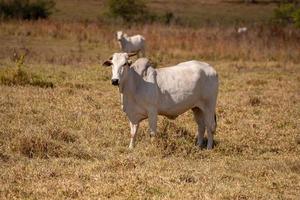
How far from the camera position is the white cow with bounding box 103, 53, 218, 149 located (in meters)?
9.21

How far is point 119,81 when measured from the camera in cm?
888

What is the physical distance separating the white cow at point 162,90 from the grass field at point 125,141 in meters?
0.43

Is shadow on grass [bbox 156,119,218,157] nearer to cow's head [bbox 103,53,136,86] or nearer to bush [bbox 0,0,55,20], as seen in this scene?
cow's head [bbox 103,53,136,86]

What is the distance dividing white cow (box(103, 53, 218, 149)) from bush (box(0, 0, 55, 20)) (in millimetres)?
22906

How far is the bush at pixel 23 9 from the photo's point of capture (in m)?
31.8

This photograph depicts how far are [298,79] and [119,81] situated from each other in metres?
10.4

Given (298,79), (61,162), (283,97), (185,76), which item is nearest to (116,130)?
(185,76)

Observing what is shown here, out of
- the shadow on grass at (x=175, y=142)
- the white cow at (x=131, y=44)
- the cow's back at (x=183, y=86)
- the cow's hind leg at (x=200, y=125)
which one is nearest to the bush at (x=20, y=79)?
the shadow on grass at (x=175, y=142)

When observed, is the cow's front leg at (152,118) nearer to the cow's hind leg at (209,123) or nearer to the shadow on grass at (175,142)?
the shadow on grass at (175,142)

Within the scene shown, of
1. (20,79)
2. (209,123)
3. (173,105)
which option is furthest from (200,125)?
(20,79)

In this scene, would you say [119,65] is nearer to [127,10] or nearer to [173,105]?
[173,105]

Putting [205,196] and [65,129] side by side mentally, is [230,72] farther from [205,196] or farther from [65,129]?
[205,196]

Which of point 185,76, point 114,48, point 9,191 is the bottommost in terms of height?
point 114,48

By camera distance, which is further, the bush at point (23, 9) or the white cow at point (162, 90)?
the bush at point (23, 9)
